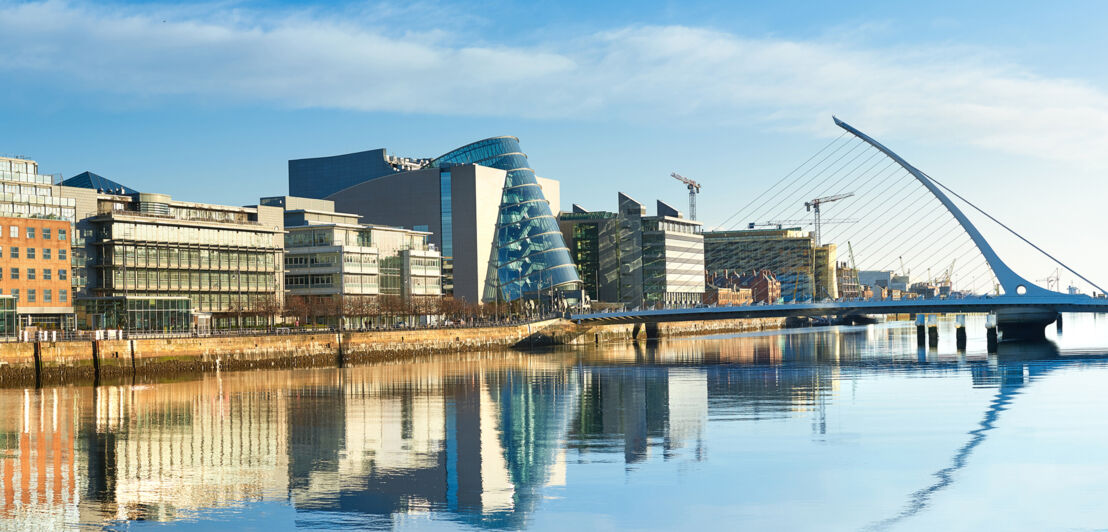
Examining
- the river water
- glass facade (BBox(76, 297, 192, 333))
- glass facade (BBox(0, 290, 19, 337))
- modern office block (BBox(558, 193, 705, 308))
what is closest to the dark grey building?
modern office block (BBox(558, 193, 705, 308))

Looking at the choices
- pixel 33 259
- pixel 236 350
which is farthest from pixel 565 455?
pixel 33 259

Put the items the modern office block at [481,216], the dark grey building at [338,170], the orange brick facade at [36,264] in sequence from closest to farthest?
the orange brick facade at [36,264] < the modern office block at [481,216] < the dark grey building at [338,170]

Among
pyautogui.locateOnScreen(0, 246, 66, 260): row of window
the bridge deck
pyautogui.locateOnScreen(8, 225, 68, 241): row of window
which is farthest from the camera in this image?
the bridge deck

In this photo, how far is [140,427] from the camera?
36.2m

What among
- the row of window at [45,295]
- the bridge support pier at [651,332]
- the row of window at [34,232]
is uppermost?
the row of window at [34,232]

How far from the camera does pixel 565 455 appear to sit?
29.5 meters

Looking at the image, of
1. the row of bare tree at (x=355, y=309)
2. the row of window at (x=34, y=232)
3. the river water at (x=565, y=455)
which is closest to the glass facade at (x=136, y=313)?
the row of window at (x=34, y=232)

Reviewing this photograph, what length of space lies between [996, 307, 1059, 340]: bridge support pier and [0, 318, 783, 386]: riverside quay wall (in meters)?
35.1

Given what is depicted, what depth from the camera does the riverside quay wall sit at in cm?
5462

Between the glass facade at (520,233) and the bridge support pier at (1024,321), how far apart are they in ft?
161

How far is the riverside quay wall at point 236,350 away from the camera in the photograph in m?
54.6

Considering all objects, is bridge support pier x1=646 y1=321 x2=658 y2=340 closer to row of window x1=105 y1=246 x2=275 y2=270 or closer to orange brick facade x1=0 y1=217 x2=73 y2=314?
row of window x1=105 y1=246 x2=275 y2=270

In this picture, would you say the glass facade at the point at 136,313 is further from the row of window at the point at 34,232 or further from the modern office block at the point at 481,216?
the modern office block at the point at 481,216

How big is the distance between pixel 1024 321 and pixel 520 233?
2201 inches
